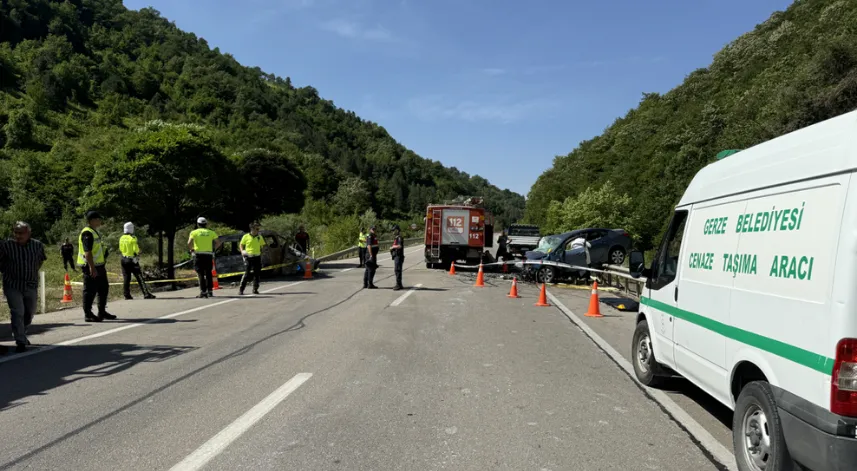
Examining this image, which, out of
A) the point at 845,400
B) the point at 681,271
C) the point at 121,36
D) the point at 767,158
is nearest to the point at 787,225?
the point at 767,158

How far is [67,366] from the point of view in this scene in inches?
257

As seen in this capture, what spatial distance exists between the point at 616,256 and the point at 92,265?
16.8m

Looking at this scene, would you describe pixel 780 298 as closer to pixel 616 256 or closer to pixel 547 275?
A: pixel 547 275

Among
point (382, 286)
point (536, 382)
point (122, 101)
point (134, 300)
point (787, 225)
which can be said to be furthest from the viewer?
point (122, 101)

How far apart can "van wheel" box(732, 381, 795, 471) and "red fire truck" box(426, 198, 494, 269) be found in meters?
19.4

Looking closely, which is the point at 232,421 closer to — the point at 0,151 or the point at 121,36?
the point at 0,151

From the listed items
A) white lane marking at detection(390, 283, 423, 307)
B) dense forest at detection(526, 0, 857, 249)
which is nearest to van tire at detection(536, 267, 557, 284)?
white lane marking at detection(390, 283, 423, 307)

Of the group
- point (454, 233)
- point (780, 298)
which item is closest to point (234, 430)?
point (780, 298)

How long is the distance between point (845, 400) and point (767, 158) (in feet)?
5.83

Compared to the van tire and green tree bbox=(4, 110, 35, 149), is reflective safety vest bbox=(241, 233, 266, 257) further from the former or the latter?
green tree bbox=(4, 110, 35, 149)

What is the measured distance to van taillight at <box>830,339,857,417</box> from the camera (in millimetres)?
2807

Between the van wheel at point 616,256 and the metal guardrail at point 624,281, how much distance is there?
6.30 ft

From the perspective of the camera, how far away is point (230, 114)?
101 meters

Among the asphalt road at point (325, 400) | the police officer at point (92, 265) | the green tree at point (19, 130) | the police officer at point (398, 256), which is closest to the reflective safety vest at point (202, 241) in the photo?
the police officer at point (92, 265)
